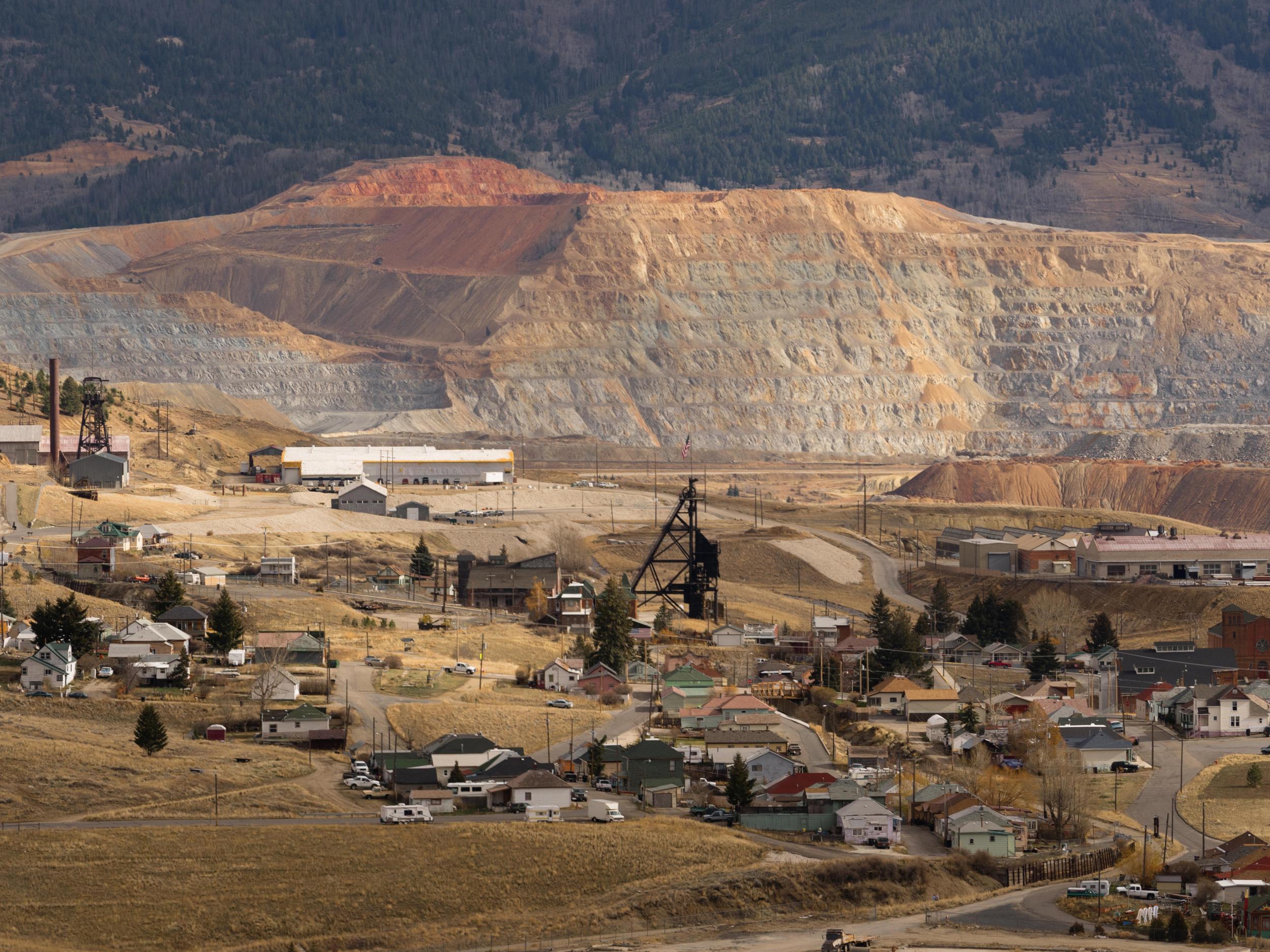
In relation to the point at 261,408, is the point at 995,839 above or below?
below

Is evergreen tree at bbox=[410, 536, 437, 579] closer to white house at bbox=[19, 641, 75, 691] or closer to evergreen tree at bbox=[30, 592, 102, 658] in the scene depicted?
evergreen tree at bbox=[30, 592, 102, 658]

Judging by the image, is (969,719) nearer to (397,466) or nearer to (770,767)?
(770,767)

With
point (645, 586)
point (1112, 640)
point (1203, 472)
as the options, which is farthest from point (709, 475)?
point (1112, 640)

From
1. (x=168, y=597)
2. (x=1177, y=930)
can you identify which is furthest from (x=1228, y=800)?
(x=168, y=597)

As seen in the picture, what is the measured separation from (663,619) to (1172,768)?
2811 centimetres

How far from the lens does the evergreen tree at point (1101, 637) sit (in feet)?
293

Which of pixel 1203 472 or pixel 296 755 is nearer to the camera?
pixel 296 755

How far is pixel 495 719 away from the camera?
65.3 metres

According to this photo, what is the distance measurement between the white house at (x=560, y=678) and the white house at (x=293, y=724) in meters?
12.4

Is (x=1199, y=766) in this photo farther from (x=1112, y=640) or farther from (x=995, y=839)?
(x=1112, y=640)

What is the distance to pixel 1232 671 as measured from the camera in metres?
83.9

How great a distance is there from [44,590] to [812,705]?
2635cm

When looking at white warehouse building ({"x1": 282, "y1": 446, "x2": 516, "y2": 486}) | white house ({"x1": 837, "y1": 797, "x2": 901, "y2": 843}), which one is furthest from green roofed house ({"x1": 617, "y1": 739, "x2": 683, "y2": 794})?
white warehouse building ({"x1": 282, "y1": 446, "x2": 516, "y2": 486})

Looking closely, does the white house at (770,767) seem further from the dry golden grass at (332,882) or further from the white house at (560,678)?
the white house at (560,678)
